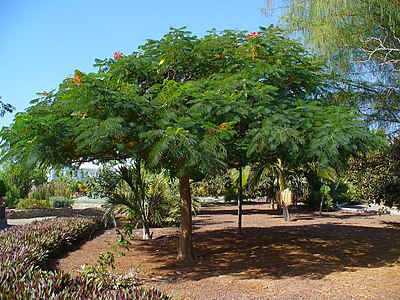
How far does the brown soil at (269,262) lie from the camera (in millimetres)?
6738

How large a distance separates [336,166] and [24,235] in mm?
6486

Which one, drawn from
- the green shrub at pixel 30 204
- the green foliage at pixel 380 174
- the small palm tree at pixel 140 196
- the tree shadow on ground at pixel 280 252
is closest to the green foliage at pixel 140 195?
the small palm tree at pixel 140 196

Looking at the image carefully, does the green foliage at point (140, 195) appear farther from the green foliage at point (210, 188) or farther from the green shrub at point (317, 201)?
the green foliage at point (210, 188)

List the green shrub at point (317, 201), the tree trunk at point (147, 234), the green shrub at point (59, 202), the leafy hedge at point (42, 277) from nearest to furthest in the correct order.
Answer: the leafy hedge at point (42, 277) → the tree trunk at point (147, 234) → the green shrub at point (317, 201) → the green shrub at point (59, 202)

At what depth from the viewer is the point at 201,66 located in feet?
29.4

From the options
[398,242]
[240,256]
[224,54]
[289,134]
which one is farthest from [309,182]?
[289,134]

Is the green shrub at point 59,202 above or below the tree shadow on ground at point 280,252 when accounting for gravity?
above

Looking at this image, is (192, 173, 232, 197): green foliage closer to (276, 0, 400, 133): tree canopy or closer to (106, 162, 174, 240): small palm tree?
(106, 162, 174, 240): small palm tree

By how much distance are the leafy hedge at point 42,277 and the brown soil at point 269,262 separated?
65 centimetres

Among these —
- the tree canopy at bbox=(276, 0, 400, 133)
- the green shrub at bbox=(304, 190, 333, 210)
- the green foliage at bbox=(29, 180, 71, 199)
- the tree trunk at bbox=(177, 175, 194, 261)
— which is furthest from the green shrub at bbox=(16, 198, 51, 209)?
the tree canopy at bbox=(276, 0, 400, 133)

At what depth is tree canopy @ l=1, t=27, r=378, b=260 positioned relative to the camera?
647 cm

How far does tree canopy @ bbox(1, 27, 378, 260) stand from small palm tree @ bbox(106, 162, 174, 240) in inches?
86.6

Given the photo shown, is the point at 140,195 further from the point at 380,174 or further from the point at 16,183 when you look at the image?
the point at 16,183

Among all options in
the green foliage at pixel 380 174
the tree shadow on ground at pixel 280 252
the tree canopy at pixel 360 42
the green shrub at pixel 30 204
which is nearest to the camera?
→ the tree shadow on ground at pixel 280 252
